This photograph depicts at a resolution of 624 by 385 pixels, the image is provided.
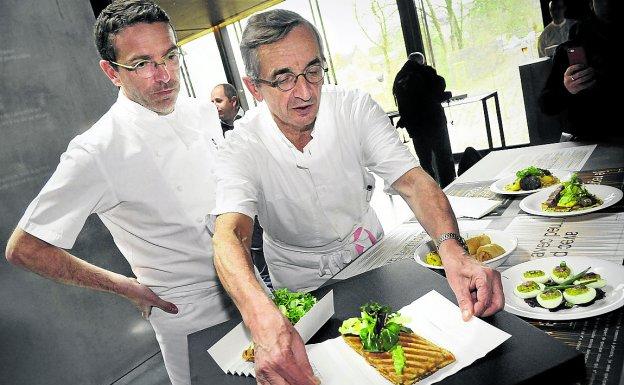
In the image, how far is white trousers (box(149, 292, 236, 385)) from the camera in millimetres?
1844


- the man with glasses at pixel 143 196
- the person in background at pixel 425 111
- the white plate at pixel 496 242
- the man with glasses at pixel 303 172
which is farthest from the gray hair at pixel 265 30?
the person in background at pixel 425 111

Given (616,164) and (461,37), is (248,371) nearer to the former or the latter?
(616,164)

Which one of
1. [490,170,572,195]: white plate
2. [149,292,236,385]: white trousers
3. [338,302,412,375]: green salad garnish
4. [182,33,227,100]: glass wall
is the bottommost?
[149,292,236,385]: white trousers

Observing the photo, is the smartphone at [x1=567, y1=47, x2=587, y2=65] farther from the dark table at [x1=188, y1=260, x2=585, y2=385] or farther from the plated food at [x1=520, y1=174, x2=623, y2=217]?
the dark table at [x1=188, y1=260, x2=585, y2=385]

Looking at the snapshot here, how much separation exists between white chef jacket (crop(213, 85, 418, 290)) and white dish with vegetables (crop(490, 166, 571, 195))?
67 cm

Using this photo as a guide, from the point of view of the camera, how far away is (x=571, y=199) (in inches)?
64.2

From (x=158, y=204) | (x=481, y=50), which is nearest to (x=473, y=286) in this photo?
(x=158, y=204)

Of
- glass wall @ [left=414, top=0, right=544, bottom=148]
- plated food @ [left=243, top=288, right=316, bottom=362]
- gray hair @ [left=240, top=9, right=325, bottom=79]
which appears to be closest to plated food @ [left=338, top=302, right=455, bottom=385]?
plated food @ [left=243, top=288, right=316, bottom=362]

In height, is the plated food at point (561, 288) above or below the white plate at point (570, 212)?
above

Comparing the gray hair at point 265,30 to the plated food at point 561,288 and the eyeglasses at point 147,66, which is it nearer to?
the eyeglasses at point 147,66

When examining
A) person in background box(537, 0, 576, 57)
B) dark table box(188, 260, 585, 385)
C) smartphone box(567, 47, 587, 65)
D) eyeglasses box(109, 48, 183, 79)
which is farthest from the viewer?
person in background box(537, 0, 576, 57)

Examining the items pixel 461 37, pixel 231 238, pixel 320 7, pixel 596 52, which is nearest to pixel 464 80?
pixel 461 37

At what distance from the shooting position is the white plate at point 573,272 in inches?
38.3

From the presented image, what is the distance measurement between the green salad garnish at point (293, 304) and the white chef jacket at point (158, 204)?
82 centimetres
